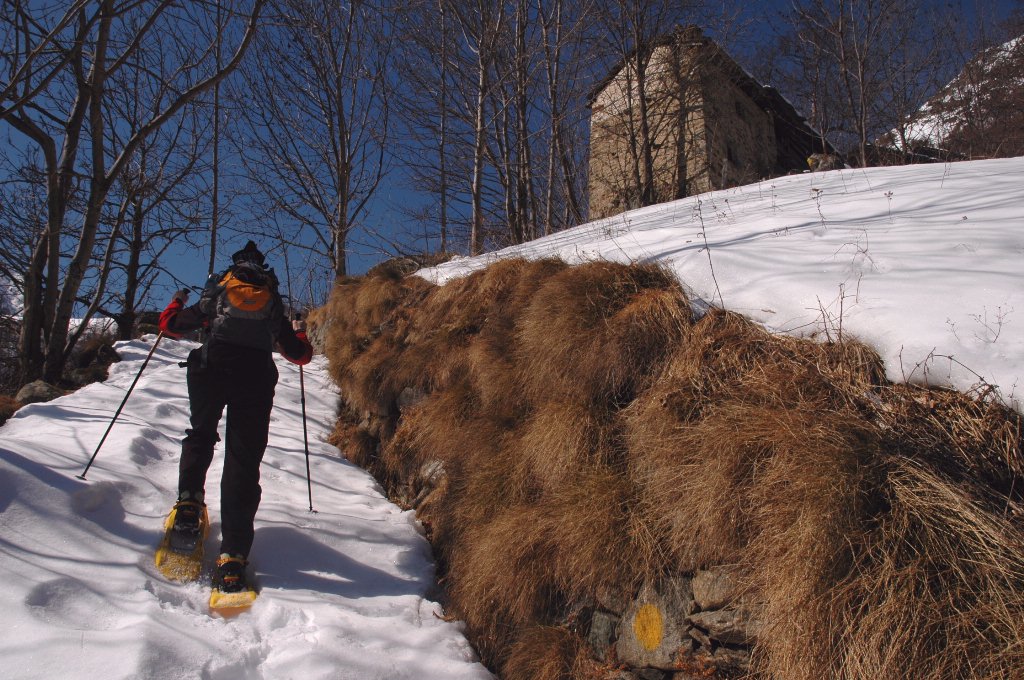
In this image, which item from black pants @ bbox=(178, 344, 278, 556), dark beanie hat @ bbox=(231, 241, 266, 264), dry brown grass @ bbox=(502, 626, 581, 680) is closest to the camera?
dry brown grass @ bbox=(502, 626, 581, 680)

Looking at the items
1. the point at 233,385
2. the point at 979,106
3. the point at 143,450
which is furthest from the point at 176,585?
the point at 979,106

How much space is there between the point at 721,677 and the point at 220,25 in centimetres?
938

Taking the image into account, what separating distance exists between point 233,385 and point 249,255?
0.89 metres

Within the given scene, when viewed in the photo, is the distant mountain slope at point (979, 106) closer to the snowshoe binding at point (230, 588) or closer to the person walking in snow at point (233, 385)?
the person walking in snow at point (233, 385)

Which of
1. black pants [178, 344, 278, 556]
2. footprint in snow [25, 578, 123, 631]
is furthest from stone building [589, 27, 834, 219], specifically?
footprint in snow [25, 578, 123, 631]

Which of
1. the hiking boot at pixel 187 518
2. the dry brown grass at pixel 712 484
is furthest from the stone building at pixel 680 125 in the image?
the hiking boot at pixel 187 518

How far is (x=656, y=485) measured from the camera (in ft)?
8.16

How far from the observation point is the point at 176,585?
2.89m

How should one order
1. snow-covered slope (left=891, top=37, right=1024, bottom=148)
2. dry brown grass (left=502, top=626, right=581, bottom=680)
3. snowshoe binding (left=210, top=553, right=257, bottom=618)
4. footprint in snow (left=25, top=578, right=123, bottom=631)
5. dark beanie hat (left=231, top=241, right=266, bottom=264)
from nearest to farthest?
footprint in snow (left=25, top=578, right=123, bottom=631) → dry brown grass (left=502, top=626, right=581, bottom=680) → snowshoe binding (left=210, top=553, right=257, bottom=618) → dark beanie hat (left=231, top=241, right=266, bottom=264) → snow-covered slope (left=891, top=37, right=1024, bottom=148)

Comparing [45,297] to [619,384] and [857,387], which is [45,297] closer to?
[619,384]

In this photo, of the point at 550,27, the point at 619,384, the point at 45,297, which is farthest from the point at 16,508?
the point at 550,27

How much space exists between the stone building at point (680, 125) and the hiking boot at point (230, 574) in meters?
9.42

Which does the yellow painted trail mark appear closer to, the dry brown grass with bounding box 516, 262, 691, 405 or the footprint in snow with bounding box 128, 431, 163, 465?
the dry brown grass with bounding box 516, 262, 691, 405

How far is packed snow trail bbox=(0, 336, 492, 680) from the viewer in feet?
7.61
